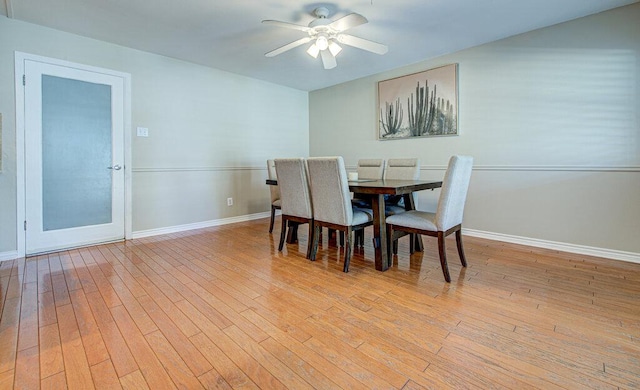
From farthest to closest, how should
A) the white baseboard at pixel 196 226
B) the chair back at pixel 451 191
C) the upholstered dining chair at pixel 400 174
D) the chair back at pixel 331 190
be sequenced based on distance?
1. the white baseboard at pixel 196 226
2. the upholstered dining chair at pixel 400 174
3. the chair back at pixel 331 190
4. the chair back at pixel 451 191

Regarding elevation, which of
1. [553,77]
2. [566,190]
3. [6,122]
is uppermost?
[553,77]

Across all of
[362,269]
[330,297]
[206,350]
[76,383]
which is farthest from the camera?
[362,269]

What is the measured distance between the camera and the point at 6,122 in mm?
2795

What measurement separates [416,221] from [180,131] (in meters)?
3.21

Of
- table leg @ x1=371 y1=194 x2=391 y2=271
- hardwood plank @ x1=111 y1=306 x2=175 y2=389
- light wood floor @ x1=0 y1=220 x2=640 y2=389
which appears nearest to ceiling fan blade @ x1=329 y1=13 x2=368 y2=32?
table leg @ x1=371 y1=194 x2=391 y2=271

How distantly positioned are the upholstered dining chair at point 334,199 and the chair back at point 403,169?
1.08 metres

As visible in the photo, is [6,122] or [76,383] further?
[6,122]

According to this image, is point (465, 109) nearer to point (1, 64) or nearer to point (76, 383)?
point (76, 383)

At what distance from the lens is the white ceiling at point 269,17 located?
8.39ft

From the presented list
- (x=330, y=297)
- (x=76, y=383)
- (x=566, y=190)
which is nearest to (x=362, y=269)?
(x=330, y=297)

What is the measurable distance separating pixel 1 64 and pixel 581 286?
5165mm

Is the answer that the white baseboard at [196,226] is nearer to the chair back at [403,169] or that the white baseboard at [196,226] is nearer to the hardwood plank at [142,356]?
the hardwood plank at [142,356]

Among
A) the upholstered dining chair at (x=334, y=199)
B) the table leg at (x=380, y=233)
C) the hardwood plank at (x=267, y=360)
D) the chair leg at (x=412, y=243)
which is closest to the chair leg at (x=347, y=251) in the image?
the upholstered dining chair at (x=334, y=199)

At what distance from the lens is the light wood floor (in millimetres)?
1267
